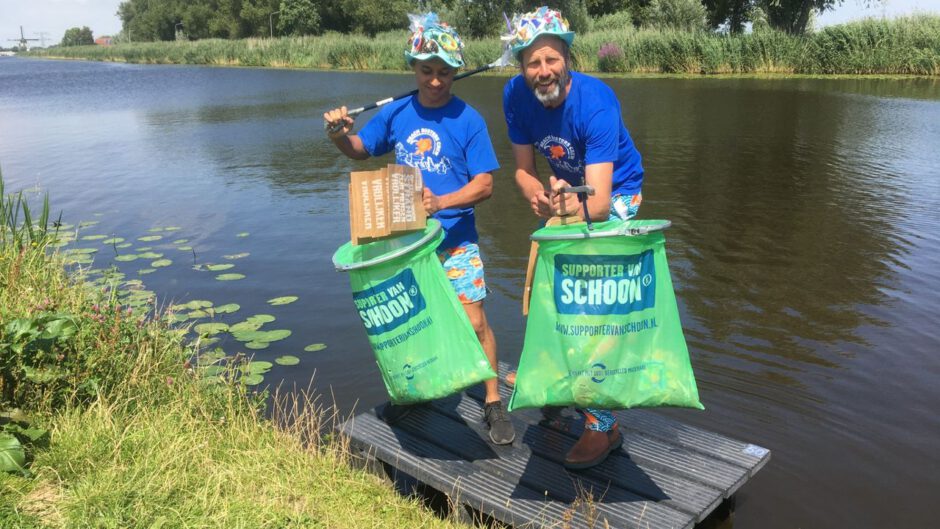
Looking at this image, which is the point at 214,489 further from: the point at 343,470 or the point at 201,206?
the point at 201,206

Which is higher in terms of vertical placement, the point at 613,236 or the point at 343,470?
the point at 613,236

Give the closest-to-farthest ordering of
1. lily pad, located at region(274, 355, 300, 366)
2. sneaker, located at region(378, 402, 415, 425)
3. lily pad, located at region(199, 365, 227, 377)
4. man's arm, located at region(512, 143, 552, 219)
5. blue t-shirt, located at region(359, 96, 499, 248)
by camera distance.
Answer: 1. man's arm, located at region(512, 143, 552, 219)
2. blue t-shirt, located at region(359, 96, 499, 248)
3. sneaker, located at region(378, 402, 415, 425)
4. lily pad, located at region(199, 365, 227, 377)
5. lily pad, located at region(274, 355, 300, 366)

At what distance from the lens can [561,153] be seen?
11.2 ft

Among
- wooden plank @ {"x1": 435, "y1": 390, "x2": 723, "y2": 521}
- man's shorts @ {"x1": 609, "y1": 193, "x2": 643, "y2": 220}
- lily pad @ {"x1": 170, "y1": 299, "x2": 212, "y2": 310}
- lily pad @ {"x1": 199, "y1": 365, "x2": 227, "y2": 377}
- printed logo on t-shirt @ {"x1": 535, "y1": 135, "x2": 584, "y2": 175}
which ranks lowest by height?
lily pad @ {"x1": 199, "y1": 365, "x2": 227, "y2": 377}

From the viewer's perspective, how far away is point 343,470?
374 cm

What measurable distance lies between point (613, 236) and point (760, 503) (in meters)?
1.74

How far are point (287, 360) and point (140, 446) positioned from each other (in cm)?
189

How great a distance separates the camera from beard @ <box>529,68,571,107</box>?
317 centimetres

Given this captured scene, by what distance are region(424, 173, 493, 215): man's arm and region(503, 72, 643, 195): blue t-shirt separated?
0.82ft

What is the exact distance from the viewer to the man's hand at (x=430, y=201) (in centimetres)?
338

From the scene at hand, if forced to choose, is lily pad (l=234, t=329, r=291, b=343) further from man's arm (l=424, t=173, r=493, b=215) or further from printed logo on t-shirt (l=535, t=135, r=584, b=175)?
printed logo on t-shirt (l=535, t=135, r=584, b=175)

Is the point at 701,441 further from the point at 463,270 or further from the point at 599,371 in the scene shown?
the point at 463,270

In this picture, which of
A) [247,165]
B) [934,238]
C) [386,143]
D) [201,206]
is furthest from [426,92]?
[247,165]

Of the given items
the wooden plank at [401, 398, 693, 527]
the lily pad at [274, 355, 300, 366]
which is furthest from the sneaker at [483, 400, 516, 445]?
the lily pad at [274, 355, 300, 366]
